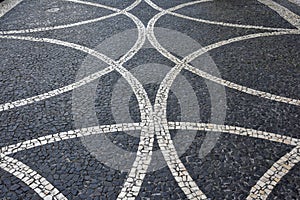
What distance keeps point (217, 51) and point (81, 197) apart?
323 centimetres

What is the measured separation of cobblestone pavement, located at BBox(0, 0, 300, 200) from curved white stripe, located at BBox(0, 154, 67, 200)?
0.04 ft

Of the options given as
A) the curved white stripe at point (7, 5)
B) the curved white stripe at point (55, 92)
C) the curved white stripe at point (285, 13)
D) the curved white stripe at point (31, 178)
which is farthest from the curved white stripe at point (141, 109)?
the curved white stripe at point (285, 13)

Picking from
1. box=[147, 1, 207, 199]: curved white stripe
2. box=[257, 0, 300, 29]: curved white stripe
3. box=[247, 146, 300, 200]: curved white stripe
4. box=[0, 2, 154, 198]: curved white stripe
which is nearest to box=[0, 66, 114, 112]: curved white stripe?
box=[0, 2, 154, 198]: curved white stripe

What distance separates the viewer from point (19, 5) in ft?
23.7

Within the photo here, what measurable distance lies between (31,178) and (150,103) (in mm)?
1667

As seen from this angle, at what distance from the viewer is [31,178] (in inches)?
138

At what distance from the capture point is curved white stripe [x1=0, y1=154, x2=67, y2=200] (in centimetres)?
334

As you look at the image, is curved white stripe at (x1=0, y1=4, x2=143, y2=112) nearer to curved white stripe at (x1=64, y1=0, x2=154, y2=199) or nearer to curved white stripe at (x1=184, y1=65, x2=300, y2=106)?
curved white stripe at (x1=64, y1=0, x2=154, y2=199)

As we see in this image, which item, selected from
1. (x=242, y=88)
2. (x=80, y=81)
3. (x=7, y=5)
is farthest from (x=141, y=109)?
(x=7, y=5)

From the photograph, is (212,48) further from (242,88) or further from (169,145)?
(169,145)

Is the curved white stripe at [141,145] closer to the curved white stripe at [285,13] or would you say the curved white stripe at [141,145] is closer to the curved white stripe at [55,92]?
the curved white stripe at [55,92]

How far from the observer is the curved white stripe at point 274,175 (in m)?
3.34

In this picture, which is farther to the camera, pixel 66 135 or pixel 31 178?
pixel 66 135

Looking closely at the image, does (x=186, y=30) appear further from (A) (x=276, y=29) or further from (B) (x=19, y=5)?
(B) (x=19, y=5)
